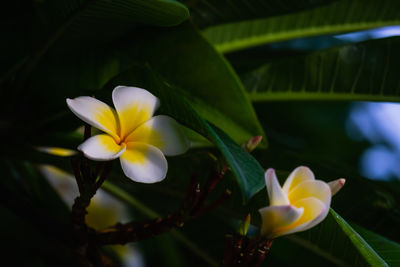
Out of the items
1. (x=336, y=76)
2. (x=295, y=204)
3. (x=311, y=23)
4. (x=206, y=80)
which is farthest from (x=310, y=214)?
(x=311, y=23)

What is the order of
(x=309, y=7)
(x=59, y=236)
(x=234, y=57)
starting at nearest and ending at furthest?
(x=59, y=236) → (x=309, y=7) → (x=234, y=57)

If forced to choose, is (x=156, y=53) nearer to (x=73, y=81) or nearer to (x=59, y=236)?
(x=73, y=81)

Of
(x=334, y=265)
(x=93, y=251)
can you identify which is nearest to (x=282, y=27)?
(x=334, y=265)

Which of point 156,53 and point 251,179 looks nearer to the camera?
point 251,179

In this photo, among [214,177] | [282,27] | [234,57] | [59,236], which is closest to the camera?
[214,177]

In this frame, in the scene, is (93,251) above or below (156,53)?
below

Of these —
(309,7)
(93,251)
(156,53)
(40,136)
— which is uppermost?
(309,7)

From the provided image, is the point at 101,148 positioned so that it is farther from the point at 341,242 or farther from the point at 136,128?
the point at 341,242
